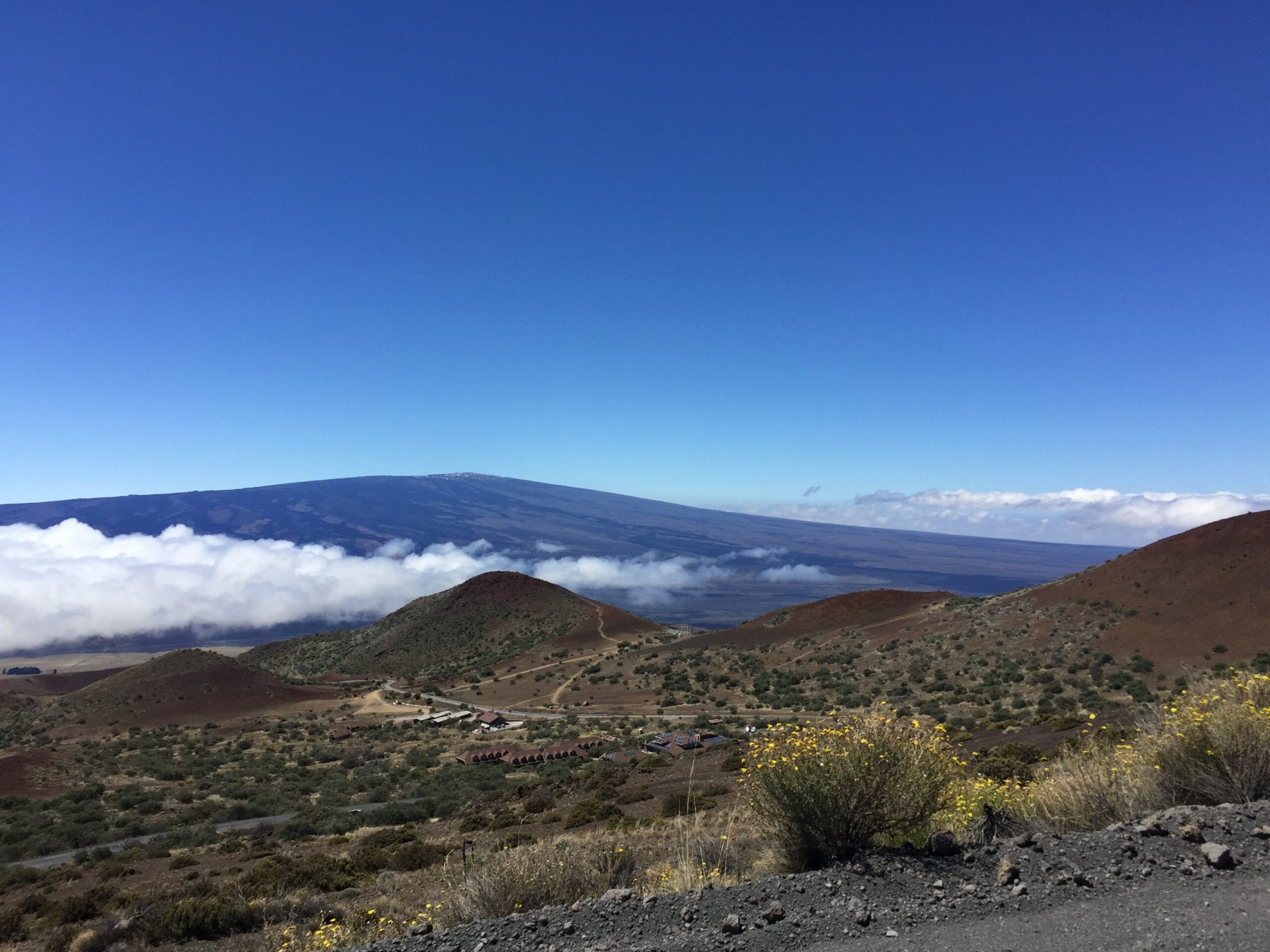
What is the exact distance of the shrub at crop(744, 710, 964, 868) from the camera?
541cm

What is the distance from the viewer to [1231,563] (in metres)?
33.3

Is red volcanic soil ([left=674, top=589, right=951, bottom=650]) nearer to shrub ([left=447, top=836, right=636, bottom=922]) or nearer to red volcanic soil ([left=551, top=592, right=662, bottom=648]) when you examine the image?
red volcanic soil ([left=551, top=592, right=662, bottom=648])

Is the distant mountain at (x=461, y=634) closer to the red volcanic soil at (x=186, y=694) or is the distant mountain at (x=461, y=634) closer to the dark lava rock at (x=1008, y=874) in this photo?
the red volcanic soil at (x=186, y=694)

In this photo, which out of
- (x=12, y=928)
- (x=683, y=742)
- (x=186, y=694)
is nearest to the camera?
(x=12, y=928)

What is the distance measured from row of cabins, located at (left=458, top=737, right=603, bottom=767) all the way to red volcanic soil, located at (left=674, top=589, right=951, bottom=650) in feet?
85.3

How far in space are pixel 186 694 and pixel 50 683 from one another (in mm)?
54125

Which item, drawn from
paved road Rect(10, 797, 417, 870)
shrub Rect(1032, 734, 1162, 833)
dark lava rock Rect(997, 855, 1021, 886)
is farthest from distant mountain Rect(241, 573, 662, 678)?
dark lava rock Rect(997, 855, 1021, 886)

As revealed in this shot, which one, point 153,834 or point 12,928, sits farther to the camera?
point 153,834

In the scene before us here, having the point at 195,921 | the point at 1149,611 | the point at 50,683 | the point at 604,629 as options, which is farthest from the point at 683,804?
the point at 50,683

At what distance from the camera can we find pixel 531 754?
91.6 ft

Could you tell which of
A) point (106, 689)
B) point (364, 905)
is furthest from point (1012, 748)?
point (106, 689)

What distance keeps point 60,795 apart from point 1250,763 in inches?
1466

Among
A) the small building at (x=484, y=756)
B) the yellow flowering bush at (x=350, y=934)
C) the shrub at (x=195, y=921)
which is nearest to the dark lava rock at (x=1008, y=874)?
the yellow flowering bush at (x=350, y=934)

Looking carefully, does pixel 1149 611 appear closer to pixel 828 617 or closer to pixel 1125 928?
pixel 828 617
